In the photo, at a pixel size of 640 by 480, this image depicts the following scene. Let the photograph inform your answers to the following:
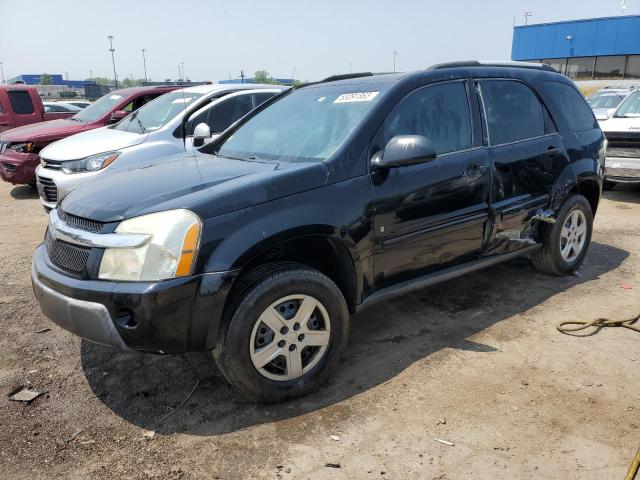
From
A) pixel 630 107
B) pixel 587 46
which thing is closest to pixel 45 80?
pixel 587 46

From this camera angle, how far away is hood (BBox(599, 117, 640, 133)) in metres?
8.10

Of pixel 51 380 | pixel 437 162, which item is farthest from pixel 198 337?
pixel 437 162

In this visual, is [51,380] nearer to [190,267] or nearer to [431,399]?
[190,267]

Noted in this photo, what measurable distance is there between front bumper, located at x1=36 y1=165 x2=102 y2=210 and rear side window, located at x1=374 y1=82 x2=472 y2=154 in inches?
167

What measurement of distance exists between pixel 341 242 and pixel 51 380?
1.99 metres

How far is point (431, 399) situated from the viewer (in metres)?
2.93

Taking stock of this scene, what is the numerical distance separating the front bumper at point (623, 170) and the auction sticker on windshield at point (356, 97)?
635 cm

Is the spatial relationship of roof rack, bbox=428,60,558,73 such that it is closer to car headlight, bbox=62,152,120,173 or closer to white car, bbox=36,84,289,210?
white car, bbox=36,84,289,210

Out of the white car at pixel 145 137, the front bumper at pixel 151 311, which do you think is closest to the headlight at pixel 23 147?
the white car at pixel 145 137

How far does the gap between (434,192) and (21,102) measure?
11875 millimetres

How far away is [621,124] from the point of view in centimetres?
834

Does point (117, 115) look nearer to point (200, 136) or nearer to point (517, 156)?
point (200, 136)

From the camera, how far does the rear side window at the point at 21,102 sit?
11.9 m

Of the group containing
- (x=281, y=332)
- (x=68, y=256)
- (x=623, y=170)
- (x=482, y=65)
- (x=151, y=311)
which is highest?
(x=482, y=65)
